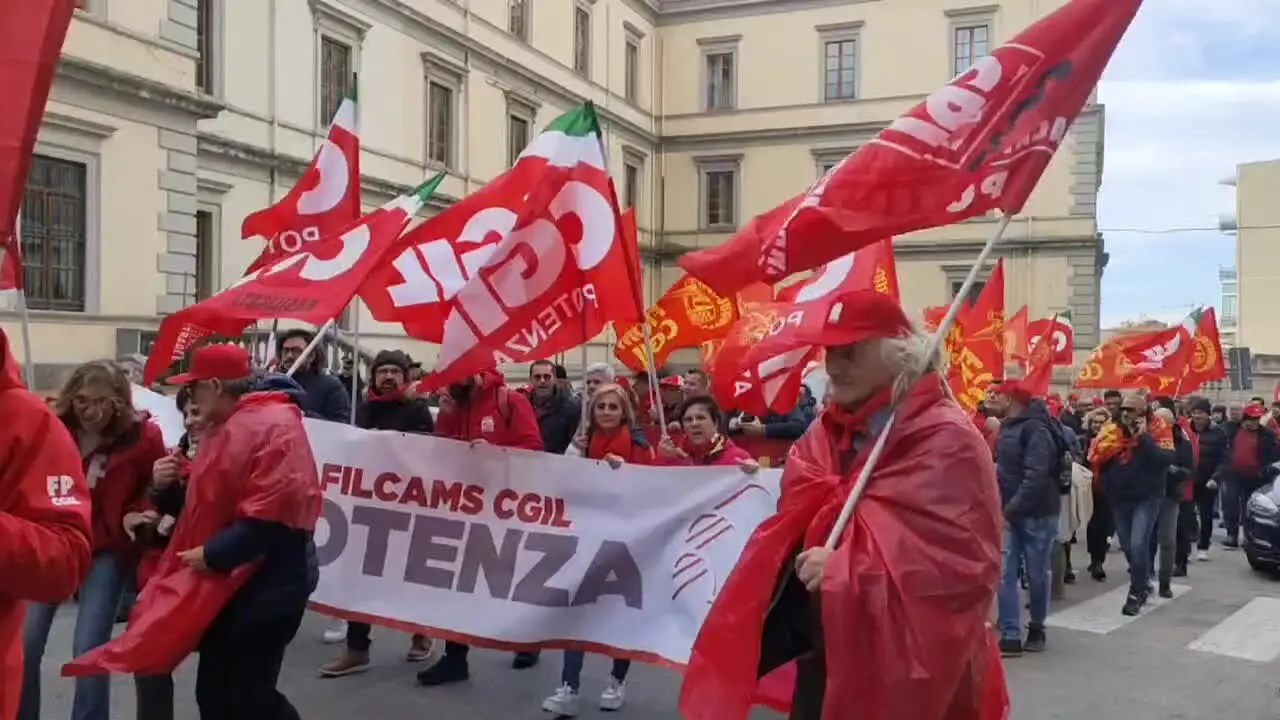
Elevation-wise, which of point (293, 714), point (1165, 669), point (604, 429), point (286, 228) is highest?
point (286, 228)

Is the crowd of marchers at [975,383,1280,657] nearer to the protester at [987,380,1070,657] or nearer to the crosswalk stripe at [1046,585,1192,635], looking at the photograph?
the protester at [987,380,1070,657]

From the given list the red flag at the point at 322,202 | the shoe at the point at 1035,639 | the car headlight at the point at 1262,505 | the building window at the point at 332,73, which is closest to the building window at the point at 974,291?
the car headlight at the point at 1262,505

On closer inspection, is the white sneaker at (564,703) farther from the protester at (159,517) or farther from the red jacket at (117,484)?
the red jacket at (117,484)

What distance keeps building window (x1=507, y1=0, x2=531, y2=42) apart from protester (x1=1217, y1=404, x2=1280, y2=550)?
24866mm

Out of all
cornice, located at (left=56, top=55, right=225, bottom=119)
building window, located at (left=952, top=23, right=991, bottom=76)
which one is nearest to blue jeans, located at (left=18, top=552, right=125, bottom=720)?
cornice, located at (left=56, top=55, right=225, bottom=119)

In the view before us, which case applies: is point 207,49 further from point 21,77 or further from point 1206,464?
point 21,77

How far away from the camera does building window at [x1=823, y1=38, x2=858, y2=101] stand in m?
41.5

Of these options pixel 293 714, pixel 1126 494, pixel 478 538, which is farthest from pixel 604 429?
pixel 1126 494

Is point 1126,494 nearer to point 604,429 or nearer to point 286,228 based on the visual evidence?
point 604,429

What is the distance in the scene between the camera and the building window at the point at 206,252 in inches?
932

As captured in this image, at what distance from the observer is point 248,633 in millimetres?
4141

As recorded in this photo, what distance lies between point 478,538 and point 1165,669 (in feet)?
14.6

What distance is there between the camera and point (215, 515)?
4141 millimetres

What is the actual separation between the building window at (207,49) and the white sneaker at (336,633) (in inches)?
717
